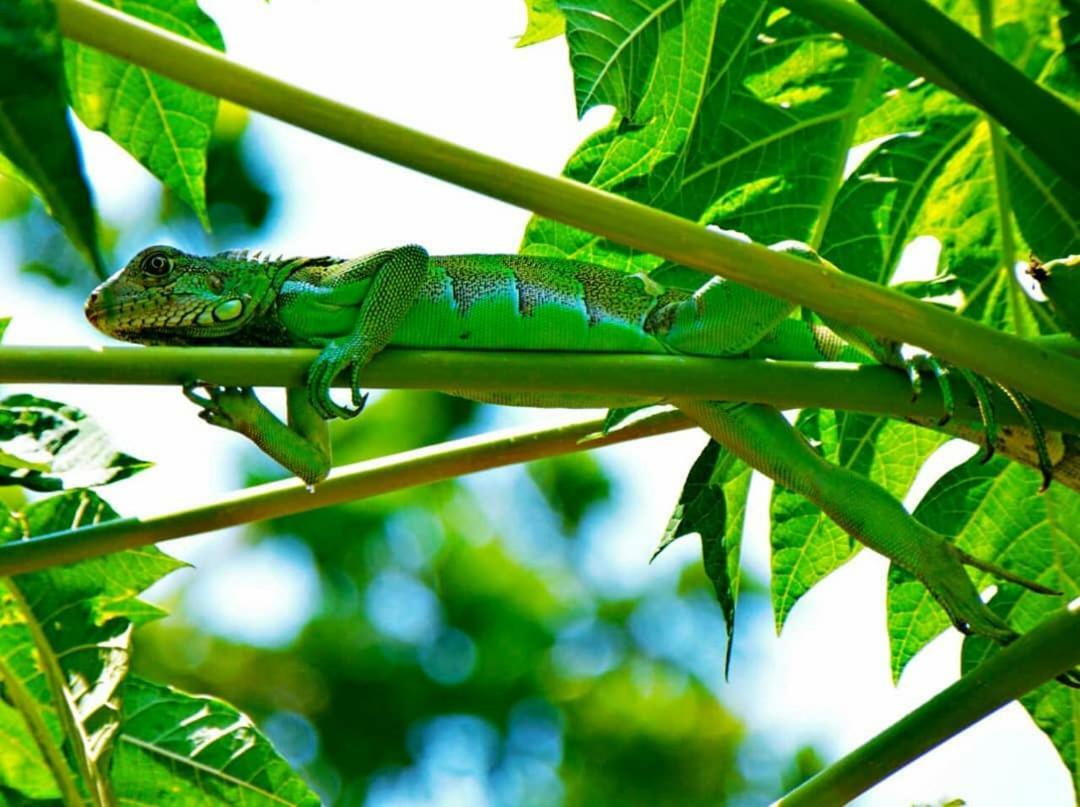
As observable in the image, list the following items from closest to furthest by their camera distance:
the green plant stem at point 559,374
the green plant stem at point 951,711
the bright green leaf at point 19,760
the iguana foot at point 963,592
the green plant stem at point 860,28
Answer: the green plant stem at point 559,374 < the green plant stem at point 951,711 < the green plant stem at point 860,28 < the iguana foot at point 963,592 < the bright green leaf at point 19,760

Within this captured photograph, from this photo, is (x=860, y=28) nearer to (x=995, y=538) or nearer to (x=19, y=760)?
(x=995, y=538)

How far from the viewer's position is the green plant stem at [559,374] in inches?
118

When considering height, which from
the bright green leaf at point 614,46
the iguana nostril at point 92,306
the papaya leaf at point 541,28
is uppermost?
the papaya leaf at point 541,28

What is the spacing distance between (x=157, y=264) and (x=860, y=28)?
2342mm

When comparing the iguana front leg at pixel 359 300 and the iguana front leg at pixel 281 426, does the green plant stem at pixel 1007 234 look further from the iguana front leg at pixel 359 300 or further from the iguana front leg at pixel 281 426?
the iguana front leg at pixel 281 426

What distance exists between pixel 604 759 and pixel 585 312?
13033mm

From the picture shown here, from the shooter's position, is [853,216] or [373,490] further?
[853,216]

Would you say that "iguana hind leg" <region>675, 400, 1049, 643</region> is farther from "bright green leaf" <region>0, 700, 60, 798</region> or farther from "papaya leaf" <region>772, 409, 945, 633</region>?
"bright green leaf" <region>0, 700, 60, 798</region>

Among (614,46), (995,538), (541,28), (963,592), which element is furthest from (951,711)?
(541,28)

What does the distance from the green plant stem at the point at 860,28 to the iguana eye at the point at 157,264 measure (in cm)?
220

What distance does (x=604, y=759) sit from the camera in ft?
54.9

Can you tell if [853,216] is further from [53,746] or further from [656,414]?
[53,746]

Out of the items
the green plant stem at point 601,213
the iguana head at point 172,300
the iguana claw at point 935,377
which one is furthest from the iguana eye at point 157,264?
the iguana claw at point 935,377

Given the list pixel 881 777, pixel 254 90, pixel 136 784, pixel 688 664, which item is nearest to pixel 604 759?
pixel 688 664
